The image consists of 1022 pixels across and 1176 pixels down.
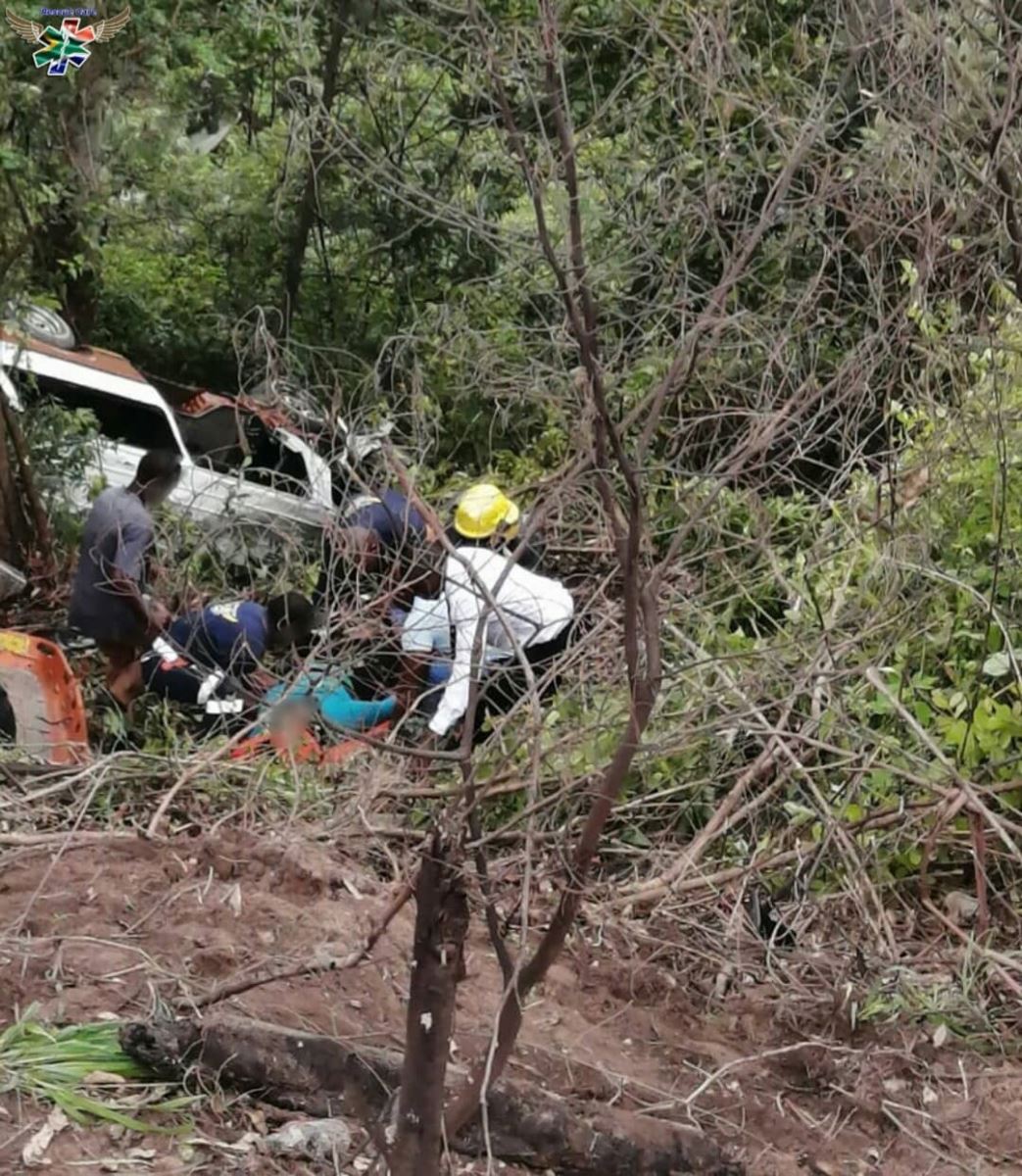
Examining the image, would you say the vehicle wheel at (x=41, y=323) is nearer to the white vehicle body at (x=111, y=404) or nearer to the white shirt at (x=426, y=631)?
the white vehicle body at (x=111, y=404)

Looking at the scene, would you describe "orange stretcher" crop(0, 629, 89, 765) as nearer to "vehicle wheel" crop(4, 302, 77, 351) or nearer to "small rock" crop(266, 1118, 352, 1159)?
"small rock" crop(266, 1118, 352, 1159)

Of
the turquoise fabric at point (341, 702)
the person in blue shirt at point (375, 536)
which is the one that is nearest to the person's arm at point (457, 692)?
the turquoise fabric at point (341, 702)

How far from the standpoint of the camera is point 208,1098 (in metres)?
3.31

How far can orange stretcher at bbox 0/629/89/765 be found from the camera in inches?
236

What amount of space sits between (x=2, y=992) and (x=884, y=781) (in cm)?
282

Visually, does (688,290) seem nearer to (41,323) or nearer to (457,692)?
(457,692)

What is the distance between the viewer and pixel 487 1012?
159 inches

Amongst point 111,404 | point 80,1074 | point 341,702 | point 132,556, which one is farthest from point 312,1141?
point 111,404

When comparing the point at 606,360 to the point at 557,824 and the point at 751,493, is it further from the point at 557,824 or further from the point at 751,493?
the point at 557,824

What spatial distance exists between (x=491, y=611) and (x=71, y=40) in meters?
7.03

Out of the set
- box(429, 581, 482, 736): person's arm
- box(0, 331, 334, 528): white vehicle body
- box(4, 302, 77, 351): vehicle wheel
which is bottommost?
box(0, 331, 334, 528): white vehicle body

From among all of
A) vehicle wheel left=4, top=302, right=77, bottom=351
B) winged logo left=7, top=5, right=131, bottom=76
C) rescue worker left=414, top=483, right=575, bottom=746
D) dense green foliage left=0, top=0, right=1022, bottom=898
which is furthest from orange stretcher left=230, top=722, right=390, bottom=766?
winged logo left=7, top=5, right=131, bottom=76

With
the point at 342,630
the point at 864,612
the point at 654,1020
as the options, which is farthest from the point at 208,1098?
the point at 864,612

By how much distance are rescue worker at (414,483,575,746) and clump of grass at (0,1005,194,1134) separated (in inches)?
41.3
